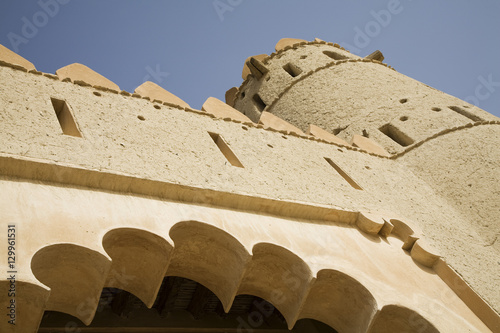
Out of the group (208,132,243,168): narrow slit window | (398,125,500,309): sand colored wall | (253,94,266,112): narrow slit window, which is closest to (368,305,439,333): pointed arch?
(398,125,500,309): sand colored wall

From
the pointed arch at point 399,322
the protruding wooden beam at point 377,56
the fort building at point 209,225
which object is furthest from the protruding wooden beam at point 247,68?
the pointed arch at point 399,322

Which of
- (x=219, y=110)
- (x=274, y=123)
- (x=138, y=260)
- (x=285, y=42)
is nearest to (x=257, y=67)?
(x=285, y=42)

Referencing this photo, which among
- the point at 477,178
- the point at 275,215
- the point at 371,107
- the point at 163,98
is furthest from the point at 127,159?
the point at 371,107

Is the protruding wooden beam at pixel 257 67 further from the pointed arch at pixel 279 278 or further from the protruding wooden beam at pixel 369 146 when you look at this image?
the pointed arch at pixel 279 278

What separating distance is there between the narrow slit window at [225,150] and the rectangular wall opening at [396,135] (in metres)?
4.52

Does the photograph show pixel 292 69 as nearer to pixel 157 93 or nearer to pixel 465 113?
pixel 465 113

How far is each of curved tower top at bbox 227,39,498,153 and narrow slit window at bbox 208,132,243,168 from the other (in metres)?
4.22

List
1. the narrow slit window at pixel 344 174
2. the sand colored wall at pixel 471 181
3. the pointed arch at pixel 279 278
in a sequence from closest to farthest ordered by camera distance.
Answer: the pointed arch at pixel 279 278 < the sand colored wall at pixel 471 181 < the narrow slit window at pixel 344 174

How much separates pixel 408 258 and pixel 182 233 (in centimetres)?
249

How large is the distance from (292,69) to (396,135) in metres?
4.96

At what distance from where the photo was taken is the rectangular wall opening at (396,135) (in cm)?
900

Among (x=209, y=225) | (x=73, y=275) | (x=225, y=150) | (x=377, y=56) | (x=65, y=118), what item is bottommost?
(x=73, y=275)

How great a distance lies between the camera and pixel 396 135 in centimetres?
938

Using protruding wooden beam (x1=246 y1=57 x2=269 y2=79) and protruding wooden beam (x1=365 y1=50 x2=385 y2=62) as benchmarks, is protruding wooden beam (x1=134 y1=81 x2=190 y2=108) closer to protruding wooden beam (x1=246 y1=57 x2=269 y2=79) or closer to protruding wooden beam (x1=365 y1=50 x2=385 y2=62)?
protruding wooden beam (x1=246 y1=57 x2=269 y2=79)
